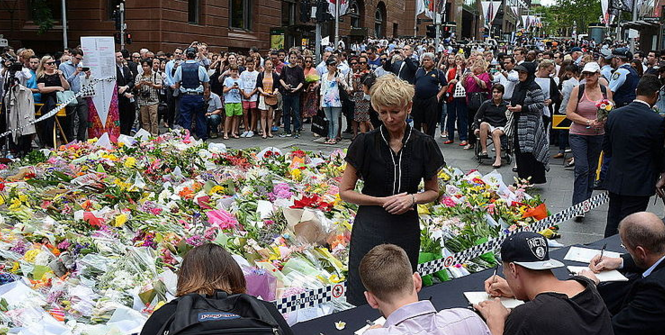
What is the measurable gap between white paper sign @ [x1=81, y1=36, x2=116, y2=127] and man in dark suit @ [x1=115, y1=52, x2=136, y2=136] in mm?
944

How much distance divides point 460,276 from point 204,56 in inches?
522

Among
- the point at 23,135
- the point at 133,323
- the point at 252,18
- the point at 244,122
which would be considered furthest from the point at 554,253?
the point at 252,18

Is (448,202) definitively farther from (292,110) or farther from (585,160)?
(292,110)

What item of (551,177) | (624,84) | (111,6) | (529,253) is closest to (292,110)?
(551,177)

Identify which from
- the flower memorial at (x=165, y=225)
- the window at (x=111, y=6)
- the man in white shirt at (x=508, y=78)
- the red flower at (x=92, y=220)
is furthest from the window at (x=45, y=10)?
the red flower at (x=92, y=220)

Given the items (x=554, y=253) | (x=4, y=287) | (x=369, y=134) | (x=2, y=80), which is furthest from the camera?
(x=2, y=80)

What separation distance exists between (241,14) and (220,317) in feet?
110

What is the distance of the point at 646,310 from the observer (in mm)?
3643

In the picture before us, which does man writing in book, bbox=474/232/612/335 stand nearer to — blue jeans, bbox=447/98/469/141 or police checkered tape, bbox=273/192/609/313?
police checkered tape, bbox=273/192/609/313

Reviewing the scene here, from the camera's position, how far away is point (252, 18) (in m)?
35.8

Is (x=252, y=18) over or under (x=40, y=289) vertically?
over

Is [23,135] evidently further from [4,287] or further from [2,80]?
[4,287]

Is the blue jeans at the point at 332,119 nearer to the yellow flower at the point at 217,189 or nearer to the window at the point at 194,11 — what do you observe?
the yellow flower at the point at 217,189

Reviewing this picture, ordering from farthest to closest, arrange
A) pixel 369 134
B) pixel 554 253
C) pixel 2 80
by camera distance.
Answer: pixel 2 80
pixel 554 253
pixel 369 134
